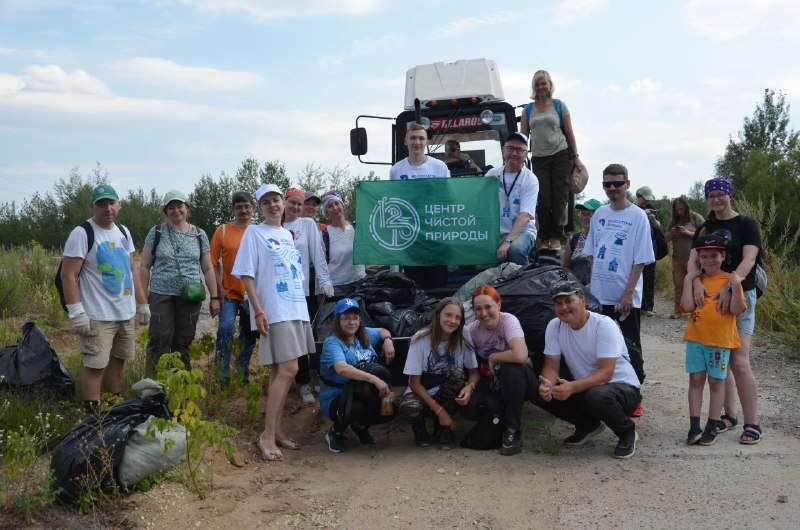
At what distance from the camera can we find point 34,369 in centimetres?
605

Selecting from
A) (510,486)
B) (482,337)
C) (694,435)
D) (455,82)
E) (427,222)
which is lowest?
(510,486)

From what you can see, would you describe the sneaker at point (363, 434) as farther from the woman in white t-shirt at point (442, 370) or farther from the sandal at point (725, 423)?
the sandal at point (725, 423)

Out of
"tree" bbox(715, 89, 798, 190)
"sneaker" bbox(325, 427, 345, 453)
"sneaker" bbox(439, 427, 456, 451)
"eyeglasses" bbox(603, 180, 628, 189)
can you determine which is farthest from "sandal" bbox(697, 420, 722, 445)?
"tree" bbox(715, 89, 798, 190)

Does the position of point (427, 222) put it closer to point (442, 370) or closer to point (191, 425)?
point (442, 370)

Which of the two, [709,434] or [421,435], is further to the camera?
[421,435]

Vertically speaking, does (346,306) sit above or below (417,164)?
below

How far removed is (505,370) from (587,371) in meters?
0.60

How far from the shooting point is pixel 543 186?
27.9 feet

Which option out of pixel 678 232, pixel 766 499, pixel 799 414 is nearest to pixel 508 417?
pixel 766 499

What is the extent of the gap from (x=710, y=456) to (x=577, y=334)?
1.25 m

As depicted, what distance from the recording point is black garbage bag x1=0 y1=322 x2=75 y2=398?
597cm

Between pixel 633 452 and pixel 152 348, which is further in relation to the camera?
pixel 152 348

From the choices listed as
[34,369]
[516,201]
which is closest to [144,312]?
[34,369]

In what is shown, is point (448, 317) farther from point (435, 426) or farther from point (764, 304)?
point (764, 304)
